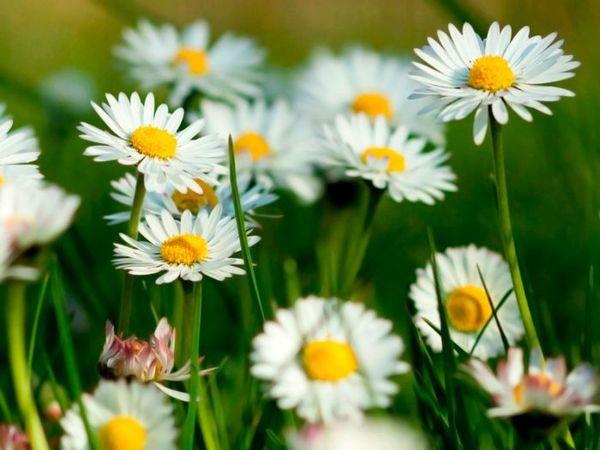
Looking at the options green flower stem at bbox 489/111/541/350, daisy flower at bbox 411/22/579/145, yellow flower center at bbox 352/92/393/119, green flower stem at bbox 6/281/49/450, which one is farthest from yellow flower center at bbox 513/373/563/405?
yellow flower center at bbox 352/92/393/119

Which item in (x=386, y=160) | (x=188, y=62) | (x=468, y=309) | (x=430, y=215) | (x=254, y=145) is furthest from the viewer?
(x=430, y=215)

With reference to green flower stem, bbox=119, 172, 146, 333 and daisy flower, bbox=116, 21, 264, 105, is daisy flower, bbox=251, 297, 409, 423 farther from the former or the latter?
daisy flower, bbox=116, 21, 264, 105

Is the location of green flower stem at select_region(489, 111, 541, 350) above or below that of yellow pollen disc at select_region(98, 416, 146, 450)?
above

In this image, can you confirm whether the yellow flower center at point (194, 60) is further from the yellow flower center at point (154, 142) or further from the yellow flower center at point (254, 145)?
the yellow flower center at point (154, 142)

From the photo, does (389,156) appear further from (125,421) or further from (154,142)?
(125,421)

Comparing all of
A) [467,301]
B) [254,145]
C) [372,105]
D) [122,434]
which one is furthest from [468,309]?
[372,105]

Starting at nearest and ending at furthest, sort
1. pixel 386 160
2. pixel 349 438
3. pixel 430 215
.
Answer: pixel 349 438, pixel 386 160, pixel 430 215

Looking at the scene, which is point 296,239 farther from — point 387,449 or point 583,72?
point 387,449
